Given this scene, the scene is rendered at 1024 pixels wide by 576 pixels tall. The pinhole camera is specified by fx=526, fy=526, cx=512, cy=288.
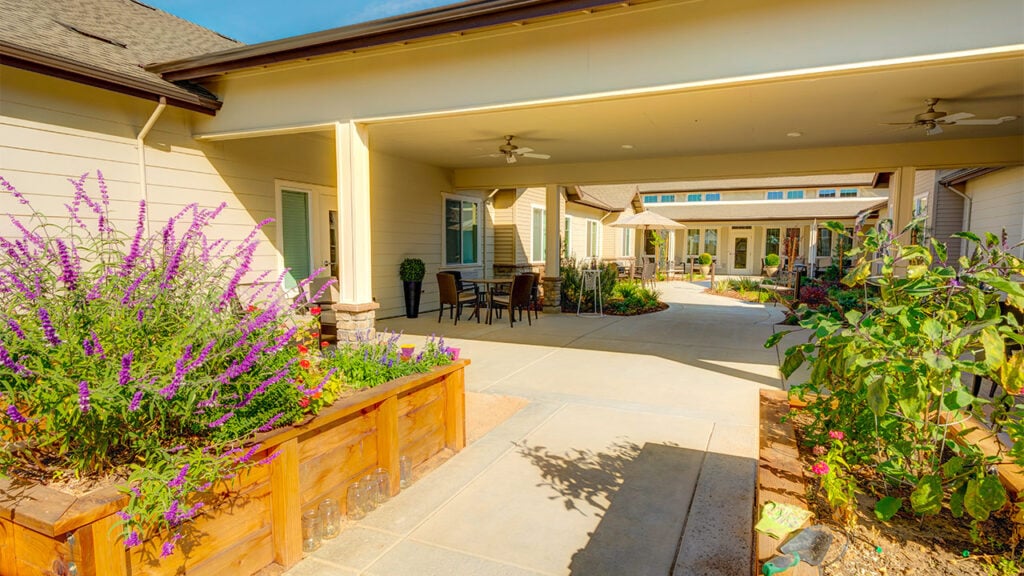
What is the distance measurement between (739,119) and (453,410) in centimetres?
554

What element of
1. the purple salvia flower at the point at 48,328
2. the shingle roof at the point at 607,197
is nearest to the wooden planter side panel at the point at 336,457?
the purple salvia flower at the point at 48,328

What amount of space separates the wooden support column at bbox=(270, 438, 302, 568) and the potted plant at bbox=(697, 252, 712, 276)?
2343 cm

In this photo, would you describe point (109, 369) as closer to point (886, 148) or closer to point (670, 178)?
point (670, 178)

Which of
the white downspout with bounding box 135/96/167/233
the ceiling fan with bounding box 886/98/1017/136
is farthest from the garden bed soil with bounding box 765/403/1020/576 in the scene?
the white downspout with bounding box 135/96/167/233

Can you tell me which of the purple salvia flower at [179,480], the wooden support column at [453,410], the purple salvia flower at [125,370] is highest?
the purple salvia flower at [125,370]

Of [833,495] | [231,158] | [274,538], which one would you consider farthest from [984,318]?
[231,158]

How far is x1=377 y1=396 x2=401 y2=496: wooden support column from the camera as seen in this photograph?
286cm

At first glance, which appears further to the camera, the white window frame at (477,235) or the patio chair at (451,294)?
the white window frame at (477,235)

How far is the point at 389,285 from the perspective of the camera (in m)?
9.90

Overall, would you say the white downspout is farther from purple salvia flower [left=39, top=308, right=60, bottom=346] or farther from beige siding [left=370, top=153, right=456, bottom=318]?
purple salvia flower [left=39, top=308, right=60, bottom=346]

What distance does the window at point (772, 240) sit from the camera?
2402cm

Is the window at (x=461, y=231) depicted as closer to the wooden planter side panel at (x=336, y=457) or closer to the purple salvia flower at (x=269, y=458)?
the wooden planter side panel at (x=336, y=457)

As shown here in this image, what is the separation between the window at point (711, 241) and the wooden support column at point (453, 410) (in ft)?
78.0

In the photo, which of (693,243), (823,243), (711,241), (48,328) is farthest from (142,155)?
(823,243)
